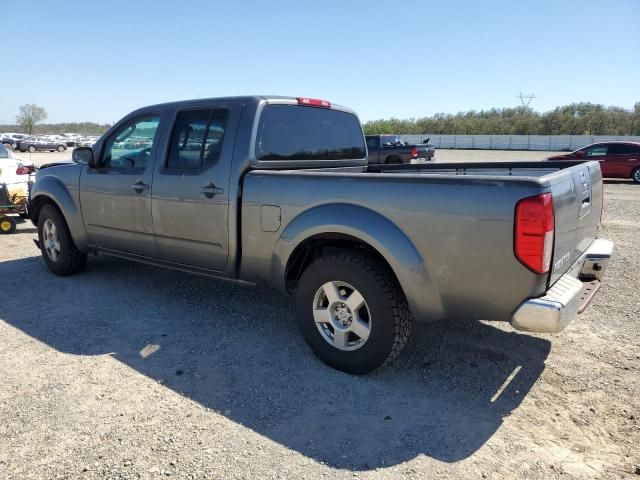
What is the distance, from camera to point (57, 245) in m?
5.41

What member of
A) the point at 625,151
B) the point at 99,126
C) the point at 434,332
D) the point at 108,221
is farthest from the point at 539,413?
the point at 99,126

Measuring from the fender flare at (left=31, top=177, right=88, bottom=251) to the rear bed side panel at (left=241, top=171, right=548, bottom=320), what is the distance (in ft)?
10.0

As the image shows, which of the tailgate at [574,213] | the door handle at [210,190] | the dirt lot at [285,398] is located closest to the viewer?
the dirt lot at [285,398]

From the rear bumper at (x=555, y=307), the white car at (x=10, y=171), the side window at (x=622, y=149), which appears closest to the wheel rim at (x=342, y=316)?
the rear bumper at (x=555, y=307)

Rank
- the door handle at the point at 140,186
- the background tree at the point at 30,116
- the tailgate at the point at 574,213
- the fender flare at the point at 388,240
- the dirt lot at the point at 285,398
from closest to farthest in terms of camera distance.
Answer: the dirt lot at the point at 285,398 < the tailgate at the point at 574,213 < the fender flare at the point at 388,240 < the door handle at the point at 140,186 < the background tree at the point at 30,116

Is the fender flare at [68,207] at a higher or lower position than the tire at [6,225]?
higher

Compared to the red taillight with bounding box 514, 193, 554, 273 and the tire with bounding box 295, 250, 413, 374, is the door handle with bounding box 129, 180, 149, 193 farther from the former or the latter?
the red taillight with bounding box 514, 193, 554, 273

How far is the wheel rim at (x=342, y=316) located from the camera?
3.21 m

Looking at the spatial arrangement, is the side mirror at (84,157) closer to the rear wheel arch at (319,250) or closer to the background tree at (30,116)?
the rear wheel arch at (319,250)

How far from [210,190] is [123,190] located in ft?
4.04

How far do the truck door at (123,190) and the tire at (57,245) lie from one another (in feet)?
1.47

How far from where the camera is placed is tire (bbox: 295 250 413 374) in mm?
3064

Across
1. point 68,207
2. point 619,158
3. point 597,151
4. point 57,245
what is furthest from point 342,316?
point 597,151

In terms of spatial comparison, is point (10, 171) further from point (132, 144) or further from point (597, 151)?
point (597, 151)
